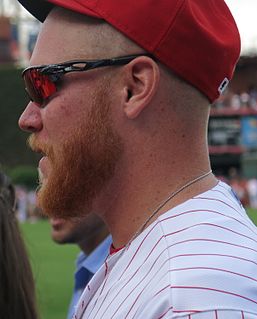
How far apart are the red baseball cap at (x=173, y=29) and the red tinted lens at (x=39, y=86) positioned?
0.20m

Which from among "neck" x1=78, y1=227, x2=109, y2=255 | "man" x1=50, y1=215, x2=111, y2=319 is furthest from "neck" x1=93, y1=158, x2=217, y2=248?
"neck" x1=78, y1=227, x2=109, y2=255

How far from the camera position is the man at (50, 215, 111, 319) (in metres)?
3.79

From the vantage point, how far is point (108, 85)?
1816 millimetres

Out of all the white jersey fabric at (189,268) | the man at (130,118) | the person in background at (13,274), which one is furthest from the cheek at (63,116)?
the person in background at (13,274)

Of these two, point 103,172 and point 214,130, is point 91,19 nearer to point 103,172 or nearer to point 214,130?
point 103,172

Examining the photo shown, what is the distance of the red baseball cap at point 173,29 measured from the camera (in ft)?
5.74

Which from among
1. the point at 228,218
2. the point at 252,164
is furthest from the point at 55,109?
the point at 252,164

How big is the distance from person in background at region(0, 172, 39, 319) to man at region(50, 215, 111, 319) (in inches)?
30.0

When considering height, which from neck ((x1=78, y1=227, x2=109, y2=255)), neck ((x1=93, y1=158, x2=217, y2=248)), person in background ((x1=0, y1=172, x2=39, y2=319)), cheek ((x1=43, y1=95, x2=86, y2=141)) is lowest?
neck ((x1=78, y1=227, x2=109, y2=255))

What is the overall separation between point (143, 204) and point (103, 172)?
13 cm

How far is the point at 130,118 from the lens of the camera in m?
1.80

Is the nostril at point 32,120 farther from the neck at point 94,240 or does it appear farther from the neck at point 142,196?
the neck at point 94,240

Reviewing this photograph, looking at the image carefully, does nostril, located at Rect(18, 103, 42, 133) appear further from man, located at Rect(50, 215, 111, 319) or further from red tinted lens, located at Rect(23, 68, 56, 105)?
man, located at Rect(50, 215, 111, 319)

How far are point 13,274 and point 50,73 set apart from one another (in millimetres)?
1209
